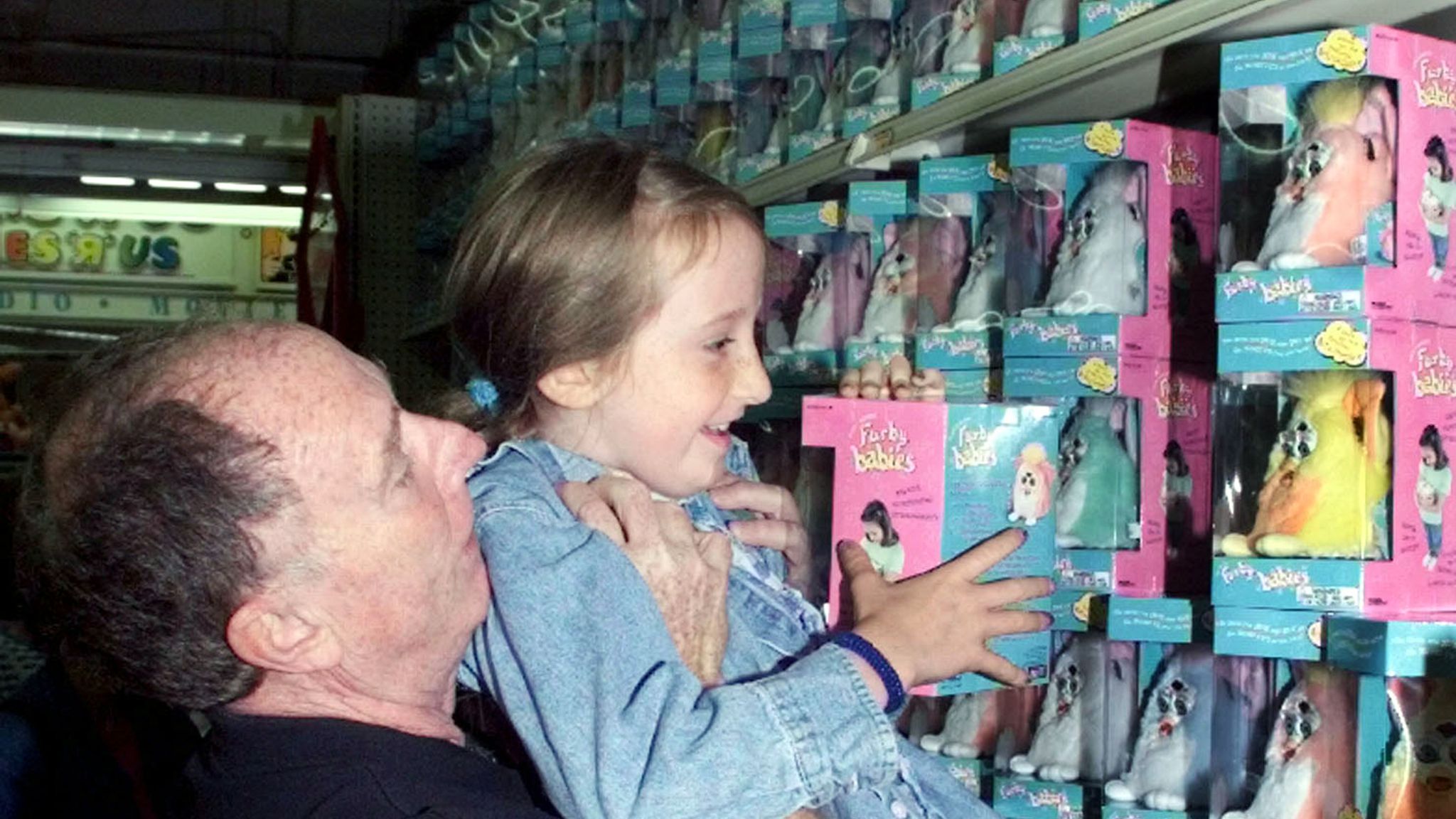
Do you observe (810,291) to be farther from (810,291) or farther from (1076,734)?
(1076,734)

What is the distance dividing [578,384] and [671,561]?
231 mm

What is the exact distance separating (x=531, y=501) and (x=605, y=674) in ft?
0.62

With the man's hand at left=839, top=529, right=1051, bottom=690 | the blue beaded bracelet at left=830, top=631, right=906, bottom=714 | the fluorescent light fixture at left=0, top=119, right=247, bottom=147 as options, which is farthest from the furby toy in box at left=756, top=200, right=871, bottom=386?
the fluorescent light fixture at left=0, top=119, right=247, bottom=147

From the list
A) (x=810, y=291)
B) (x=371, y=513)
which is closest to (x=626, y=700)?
(x=371, y=513)

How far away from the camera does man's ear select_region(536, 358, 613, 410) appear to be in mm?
1655

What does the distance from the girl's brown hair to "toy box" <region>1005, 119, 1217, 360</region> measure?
58 centimetres

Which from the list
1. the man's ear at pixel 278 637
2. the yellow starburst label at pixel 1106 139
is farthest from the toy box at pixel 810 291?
the man's ear at pixel 278 637

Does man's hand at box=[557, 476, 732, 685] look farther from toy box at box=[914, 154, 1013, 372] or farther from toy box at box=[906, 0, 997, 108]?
toy box at box=[906, 0, 997, 108]

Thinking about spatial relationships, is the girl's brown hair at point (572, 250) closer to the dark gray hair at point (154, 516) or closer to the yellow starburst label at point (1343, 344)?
the dark gray hair at point (154, 516)

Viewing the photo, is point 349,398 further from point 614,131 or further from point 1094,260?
point 614,131

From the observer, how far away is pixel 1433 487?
5.85ft

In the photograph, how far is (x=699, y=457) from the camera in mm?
1681

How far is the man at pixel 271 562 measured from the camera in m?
1.28

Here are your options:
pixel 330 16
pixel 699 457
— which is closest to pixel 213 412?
pixel 699 457
